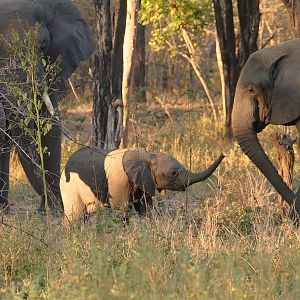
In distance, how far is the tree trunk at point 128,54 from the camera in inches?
494

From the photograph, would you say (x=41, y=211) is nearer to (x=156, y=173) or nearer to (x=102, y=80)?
(x=156, y=173)

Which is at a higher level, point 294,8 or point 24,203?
point 294,8

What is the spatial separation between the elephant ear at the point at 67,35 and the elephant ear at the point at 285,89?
271cm

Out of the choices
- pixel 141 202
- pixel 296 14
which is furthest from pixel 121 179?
pixel 296 14

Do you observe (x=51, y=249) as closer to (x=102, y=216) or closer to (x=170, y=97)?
(x=102, y=216)

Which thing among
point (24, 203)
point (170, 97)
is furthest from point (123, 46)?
point (170, 97)

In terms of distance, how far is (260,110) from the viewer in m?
9.12

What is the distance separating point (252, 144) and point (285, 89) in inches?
21.5

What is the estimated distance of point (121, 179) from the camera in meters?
9.05

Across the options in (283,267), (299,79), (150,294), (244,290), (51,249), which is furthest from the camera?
(299,79)

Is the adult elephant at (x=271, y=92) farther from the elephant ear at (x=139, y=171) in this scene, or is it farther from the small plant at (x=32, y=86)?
the small plant at (x=32, y=86)

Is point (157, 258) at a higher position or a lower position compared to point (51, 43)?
lower

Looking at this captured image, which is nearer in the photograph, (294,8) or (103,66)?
(294,8)

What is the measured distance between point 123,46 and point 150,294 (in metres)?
8.11
